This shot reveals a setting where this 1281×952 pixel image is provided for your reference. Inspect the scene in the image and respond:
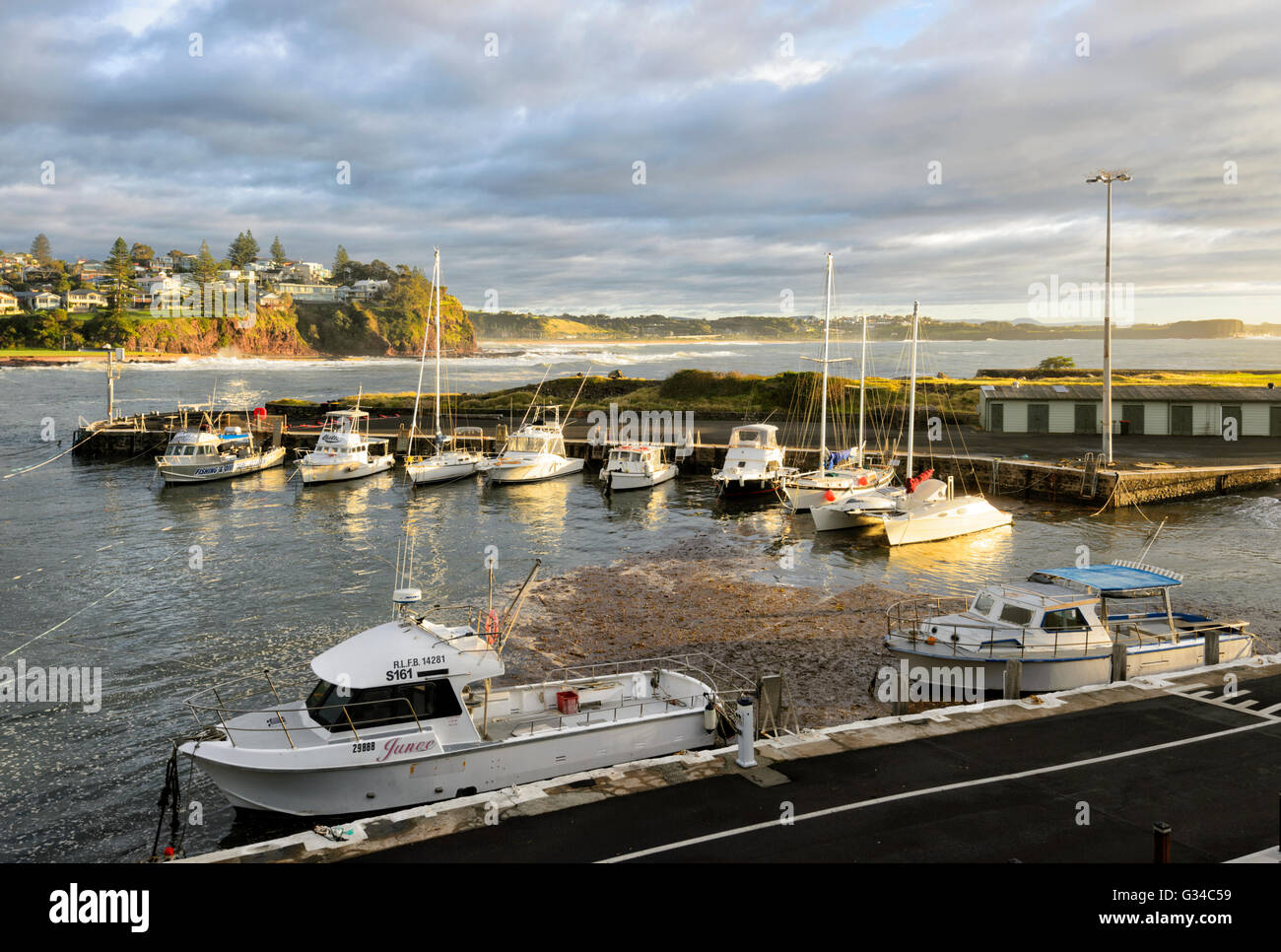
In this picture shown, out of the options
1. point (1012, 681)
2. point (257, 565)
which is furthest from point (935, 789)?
point (257, 565)

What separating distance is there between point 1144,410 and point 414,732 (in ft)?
190

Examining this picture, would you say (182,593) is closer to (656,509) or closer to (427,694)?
(427,694)

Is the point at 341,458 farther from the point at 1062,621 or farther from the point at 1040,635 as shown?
the point at 1062,621

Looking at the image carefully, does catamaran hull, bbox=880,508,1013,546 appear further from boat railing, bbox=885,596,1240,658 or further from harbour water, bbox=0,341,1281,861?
boat railing, bbox=885,596,1240,658

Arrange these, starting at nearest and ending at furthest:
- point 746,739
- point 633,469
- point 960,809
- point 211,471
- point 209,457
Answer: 1. point 960,809
2. point 746,739
3. point 633,469
4. point 211,471
5. point 209,457

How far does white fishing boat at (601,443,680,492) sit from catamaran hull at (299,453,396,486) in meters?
14.5

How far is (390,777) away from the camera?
498 inches

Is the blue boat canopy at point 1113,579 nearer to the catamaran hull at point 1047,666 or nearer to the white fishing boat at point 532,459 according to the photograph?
the catamaran hull at point 1047,666

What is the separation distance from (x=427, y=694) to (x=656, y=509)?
3004 centimetres

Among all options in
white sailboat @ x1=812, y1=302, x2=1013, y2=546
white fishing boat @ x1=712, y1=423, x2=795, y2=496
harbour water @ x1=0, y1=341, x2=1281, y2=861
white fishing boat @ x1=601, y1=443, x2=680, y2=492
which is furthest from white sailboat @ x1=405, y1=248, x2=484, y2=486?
white sailboat @ x1=812, y1=302, x2=1013, y2=546

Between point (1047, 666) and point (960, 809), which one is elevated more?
point (1047, 666)

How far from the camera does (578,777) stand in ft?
38.4
